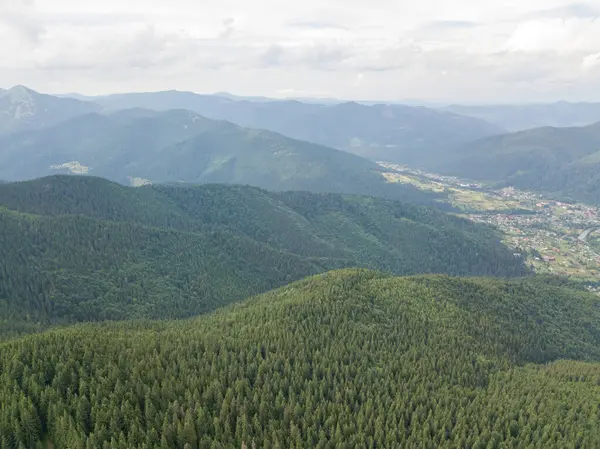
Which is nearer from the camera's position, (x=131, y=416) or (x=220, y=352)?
(x=131, y=416)

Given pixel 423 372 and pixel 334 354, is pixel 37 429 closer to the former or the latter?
pixel 334 354

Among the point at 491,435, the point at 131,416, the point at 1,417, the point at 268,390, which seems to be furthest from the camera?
the point at 268,390

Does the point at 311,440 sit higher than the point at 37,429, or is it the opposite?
the point at 37,429

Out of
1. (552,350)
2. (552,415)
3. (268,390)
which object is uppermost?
(268,390)

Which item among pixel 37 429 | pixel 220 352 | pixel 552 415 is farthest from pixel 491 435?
pixel 37 429

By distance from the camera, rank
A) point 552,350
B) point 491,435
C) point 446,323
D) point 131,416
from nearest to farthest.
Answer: point 131,416
point 491,435
point 446,323
point 552,350

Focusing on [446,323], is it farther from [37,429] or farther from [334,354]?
[37,429]

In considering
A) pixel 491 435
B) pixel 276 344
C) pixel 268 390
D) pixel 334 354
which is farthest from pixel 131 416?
pixel 491 435
